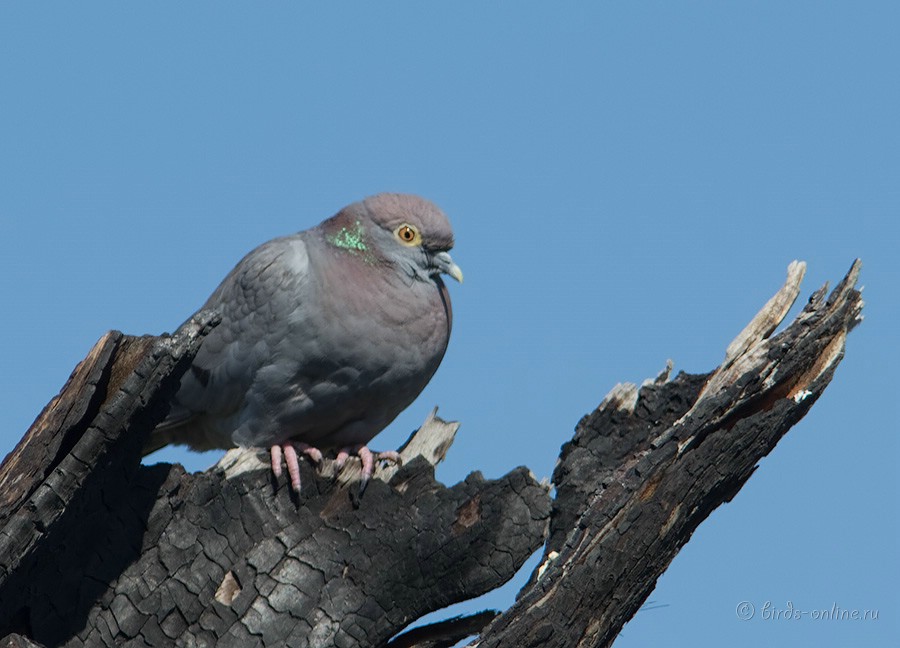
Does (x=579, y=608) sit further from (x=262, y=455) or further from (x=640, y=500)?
(x=262, y=455)

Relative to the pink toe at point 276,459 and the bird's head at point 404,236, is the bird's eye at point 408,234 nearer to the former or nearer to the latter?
the bird's head at point 404,236

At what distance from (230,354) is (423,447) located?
1.22 metres

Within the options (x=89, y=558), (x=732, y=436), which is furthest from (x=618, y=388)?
(x=89, y=558)

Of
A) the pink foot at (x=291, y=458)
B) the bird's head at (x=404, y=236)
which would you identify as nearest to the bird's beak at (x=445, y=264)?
the bird's head at (x=404, y=236)

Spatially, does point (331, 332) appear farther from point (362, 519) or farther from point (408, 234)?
→ point (362, 519)

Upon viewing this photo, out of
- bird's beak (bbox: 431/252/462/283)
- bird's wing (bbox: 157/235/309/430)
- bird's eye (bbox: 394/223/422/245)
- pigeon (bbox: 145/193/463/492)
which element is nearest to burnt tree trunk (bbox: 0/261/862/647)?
pigeon (bbox: 145/193/463/492)

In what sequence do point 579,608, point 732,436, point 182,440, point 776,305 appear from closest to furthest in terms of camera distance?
point 579,608, point 732,436, point 776,305, point 182,440

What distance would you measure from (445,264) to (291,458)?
1.47 metres

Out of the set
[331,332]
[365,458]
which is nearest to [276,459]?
[365,458]

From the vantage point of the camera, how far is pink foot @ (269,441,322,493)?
20.4ft

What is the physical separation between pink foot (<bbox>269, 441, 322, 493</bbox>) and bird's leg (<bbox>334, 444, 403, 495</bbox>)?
0.15 m

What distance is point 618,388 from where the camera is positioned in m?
6.47

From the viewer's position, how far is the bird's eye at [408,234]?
7.04 metres

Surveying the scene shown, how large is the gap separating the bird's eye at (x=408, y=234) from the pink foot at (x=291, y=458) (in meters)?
1.29
